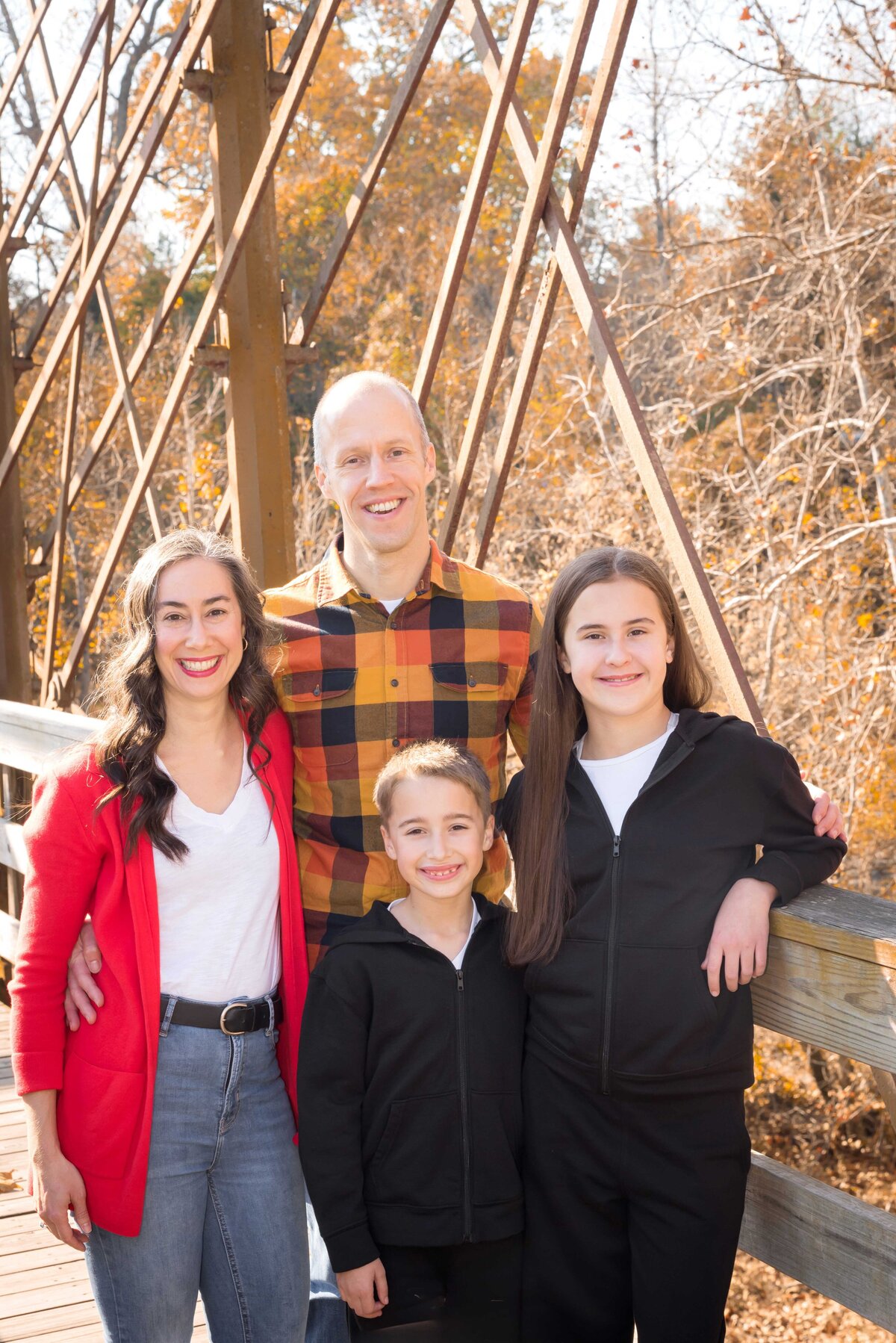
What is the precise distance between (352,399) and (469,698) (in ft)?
1.97

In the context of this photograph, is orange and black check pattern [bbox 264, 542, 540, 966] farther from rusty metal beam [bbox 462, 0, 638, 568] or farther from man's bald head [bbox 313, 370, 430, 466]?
rusty metal beam [bbox 462, 0, 638, 568]

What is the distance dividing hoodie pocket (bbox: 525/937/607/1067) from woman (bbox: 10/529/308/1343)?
441 millimetres

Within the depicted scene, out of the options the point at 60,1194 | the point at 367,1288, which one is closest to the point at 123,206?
the point at 60,1194

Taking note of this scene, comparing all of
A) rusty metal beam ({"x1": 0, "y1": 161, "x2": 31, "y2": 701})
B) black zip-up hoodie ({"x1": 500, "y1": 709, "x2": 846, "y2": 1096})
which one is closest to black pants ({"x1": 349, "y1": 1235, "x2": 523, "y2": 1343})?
black zip-up hoodie ({"x1": 500, "y1": 709, "x2": 846, "y2": 1096})

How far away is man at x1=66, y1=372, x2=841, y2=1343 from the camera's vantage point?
2.22 metres

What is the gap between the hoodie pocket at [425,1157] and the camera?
1879 mm

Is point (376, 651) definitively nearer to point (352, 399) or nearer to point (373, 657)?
point (373, 657)

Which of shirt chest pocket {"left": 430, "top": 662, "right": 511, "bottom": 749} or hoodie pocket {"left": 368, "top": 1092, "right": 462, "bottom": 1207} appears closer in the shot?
hoodie pocket {"left": 368, "top": 1092, "right": 462, "bottom": 1207}

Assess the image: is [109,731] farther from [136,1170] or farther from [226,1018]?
[136,1170]

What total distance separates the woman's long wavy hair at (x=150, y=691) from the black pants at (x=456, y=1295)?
2.42 ft

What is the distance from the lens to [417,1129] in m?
1.89

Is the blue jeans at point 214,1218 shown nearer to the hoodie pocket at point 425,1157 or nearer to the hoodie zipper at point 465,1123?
the hoodie pocket at point 425,1157

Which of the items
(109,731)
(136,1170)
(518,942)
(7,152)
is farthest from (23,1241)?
(7,152)

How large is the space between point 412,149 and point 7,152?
6294mm
